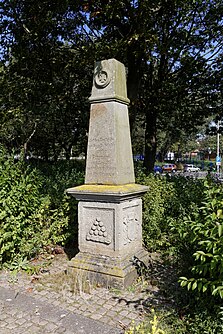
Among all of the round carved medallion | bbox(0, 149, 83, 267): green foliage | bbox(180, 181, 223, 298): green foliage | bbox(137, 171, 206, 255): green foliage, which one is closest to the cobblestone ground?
bbox(0, 149, 83, 267): green foliage

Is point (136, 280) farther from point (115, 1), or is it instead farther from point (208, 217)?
point (115, 1)

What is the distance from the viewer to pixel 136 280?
14.1ft

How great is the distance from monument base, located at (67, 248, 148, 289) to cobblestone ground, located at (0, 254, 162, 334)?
9 centimetres

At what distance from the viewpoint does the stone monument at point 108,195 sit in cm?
412

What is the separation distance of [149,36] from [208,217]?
442cm

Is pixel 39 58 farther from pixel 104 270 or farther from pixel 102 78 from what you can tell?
pixel 104 270

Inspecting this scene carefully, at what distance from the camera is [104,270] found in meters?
4.11

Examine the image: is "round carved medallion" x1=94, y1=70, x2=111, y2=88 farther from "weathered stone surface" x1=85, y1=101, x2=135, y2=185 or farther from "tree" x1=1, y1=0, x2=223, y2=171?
"tree" x1=1, y1=0, x2=223, y2=171

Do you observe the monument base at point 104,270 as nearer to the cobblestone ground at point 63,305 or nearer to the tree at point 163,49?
the cobblestone ground at point 63,305

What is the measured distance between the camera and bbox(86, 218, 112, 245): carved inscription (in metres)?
4.24

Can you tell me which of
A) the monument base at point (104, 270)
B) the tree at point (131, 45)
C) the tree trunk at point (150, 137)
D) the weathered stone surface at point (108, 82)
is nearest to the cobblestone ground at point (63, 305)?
the monument base at point (104, 270)

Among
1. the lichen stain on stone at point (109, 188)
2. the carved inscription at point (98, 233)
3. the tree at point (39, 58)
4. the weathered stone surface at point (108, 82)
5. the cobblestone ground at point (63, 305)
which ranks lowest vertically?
the cobblestone ground at point (63, 305)

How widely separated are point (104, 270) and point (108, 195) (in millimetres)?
1009

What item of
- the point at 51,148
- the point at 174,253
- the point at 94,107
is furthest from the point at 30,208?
the point at 51,148
